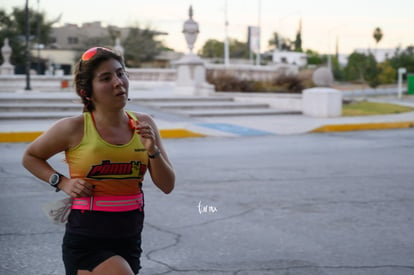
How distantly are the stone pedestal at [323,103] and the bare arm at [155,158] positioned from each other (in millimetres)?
19009

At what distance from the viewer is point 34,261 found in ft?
16.7

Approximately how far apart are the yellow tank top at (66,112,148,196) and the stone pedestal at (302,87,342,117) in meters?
19.2

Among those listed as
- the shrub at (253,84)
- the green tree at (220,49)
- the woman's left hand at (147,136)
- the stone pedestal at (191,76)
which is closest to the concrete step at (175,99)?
the stone pedestal at (191,76)

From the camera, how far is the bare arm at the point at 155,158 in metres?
2.91

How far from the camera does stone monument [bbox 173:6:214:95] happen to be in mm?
26312

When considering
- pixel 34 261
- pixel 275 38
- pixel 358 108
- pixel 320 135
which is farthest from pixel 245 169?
pixel 275 38

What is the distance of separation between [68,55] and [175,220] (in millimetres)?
91081

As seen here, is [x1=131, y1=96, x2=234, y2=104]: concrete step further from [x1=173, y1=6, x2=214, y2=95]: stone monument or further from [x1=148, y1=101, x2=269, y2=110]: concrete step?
[x1=173, y1=6, x2=214, y2=95]: stone monument

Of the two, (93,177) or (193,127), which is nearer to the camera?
(93,177)

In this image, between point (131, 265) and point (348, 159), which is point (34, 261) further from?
point (348, 159)

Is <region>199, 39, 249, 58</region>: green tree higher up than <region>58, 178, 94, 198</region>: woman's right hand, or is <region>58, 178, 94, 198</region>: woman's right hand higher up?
<region>199, 39, 249, 58</region>: green tree

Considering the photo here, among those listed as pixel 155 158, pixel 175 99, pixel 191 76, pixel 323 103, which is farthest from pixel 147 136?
pixel 191 76

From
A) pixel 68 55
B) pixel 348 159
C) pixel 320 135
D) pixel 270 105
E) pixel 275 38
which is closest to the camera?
pixel 348 159

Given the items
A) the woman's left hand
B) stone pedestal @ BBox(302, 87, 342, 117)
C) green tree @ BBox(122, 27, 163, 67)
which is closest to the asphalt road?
the woman's left hand
